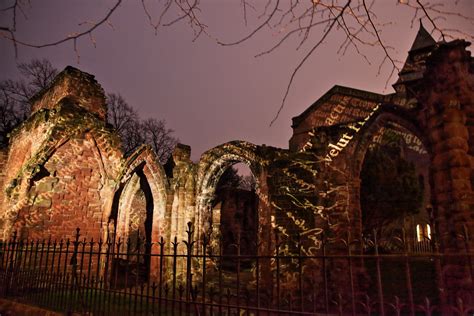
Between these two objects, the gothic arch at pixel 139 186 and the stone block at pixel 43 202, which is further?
the gothic arch at pixel 139 186

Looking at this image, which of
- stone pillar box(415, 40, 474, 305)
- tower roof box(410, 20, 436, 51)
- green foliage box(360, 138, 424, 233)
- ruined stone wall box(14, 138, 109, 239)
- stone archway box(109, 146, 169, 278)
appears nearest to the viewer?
stone pillar box(415, 40, 474, 305)

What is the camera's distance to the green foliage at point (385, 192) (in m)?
14.7

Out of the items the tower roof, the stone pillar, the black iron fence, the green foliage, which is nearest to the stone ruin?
the stone pillar

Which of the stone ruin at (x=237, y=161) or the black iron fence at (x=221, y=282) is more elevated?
the stone ruin at (x=237, y=161)

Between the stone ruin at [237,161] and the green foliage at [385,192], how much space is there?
6340mm

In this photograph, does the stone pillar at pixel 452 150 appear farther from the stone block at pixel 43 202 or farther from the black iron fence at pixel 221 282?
the stone block at pixel 43 202

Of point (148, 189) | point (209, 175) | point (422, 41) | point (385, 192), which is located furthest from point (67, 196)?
point (422, 41)

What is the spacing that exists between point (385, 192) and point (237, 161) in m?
8.56

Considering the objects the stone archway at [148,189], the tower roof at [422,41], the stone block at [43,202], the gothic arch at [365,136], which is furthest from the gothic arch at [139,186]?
the tower roof at [422,41]

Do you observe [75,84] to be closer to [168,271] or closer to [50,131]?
[50,131]

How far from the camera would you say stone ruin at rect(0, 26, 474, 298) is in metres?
6.09

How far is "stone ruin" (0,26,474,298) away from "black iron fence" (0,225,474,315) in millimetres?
605

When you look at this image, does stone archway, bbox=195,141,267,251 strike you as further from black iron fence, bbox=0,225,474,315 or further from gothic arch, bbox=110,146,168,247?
gothic arch, bbox=110,146,168,247

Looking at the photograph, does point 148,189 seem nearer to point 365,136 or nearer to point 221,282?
point 365,136
